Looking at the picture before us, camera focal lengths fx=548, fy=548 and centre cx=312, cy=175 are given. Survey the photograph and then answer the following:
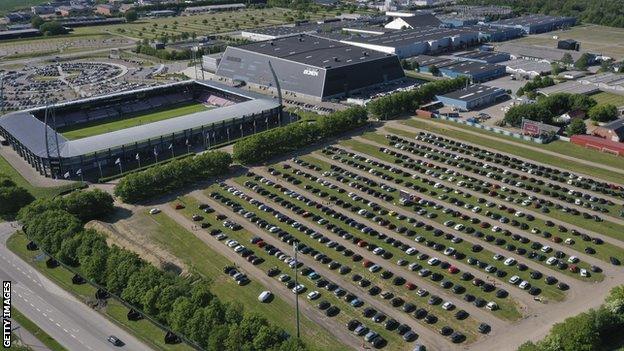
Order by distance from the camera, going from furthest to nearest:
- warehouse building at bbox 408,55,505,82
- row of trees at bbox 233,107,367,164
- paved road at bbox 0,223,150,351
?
warehouse building at bbox 408,55,505,82, row of trees at bbox 233,107,367,164, paved road at bbox 0,223,150,351

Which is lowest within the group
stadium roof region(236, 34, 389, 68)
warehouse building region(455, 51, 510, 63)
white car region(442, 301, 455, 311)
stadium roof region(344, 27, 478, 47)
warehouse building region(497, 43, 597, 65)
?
white car region(442, 301, 455, 311)

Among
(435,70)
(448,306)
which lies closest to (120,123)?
(435,70)

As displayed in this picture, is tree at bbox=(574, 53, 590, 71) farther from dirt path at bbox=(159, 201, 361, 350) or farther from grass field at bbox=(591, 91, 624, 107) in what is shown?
dirt path at bbox=(159, 201, 361, 350)

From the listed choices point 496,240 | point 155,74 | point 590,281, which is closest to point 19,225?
point 496,240

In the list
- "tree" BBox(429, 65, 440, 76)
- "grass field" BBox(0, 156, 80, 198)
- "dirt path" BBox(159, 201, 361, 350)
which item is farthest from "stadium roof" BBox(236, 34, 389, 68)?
"dirt path" BBox(159, 201, 361, 350)

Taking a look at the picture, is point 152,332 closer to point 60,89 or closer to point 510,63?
point 60,89

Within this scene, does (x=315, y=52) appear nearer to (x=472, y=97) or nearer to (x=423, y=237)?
(x=472, y=97)
